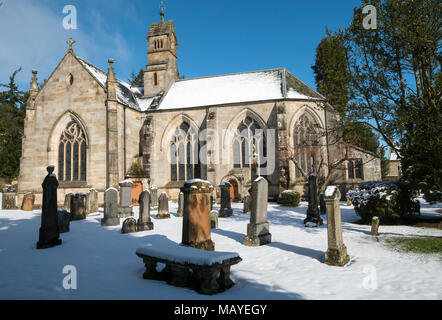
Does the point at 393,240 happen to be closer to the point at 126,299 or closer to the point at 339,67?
the point at 339,67

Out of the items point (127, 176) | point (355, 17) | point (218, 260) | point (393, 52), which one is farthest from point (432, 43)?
point (127, 176)

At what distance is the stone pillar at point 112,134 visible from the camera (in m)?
20.2

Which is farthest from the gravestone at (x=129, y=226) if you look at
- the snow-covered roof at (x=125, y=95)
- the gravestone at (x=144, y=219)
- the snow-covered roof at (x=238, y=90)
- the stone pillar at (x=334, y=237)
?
the snow-covered roof at (x=238, y=90)

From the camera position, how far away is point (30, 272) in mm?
5430

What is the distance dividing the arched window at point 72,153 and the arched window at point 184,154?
718 centimetres

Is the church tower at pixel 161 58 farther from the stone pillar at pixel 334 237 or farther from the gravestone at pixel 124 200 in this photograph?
the stone pillar at pixel 334 237

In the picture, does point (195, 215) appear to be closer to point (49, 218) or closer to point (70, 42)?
point (49, 218)

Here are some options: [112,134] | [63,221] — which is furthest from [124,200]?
[112,134]

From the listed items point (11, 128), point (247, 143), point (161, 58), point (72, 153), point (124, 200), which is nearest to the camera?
point (124, 200)

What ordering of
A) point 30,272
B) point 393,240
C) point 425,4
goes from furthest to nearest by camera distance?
point 425,4, point 393,240, point 30,272

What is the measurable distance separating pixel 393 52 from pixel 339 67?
5.68ft

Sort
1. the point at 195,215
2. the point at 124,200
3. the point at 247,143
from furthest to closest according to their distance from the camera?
the point at 247,143 → the point at 124,200 → the point at 195,215

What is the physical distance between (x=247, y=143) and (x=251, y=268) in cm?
1751

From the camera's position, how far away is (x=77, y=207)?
13672 mm
